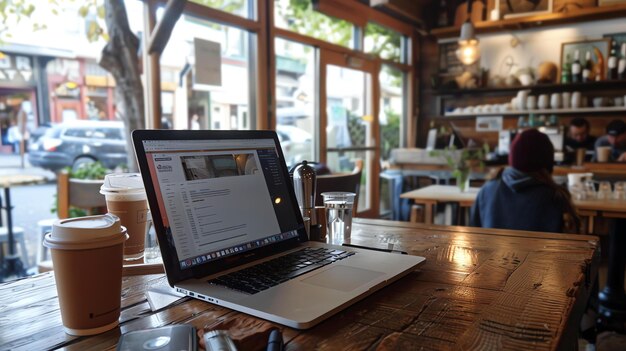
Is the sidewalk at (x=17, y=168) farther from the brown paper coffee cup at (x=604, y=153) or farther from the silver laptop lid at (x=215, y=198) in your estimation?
the brown paper coffee cup at (x=604, y=153)

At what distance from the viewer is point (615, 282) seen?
2.52m

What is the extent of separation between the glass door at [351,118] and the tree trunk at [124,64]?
1.93 meters

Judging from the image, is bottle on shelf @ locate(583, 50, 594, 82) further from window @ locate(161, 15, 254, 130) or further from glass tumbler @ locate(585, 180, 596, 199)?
window @ locate(161, 15, 254, 130)

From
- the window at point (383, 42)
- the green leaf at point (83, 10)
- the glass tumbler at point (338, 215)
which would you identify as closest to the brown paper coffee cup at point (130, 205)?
the glass tumbler at point (338, 215)

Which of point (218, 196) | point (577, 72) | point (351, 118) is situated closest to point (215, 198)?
point (218, 196)

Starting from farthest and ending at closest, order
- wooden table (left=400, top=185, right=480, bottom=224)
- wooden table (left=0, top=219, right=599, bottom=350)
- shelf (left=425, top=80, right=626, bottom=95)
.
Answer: shelf (left=425, top=80, right=626, bottom=95) < wooden table (left=400, top=185, right=480, bottom=224) < wooden table (left=0, top=219, right=599, bottom=350)

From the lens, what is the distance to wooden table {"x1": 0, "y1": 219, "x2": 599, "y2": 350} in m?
0.65

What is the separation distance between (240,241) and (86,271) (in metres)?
0.33

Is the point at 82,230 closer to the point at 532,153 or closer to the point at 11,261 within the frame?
the point at 532,153

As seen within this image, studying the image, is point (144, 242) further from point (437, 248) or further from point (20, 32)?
point (20, 32)

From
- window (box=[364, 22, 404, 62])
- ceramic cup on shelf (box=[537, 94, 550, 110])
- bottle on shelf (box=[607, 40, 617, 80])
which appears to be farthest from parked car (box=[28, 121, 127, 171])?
bottle on shelf (box=[607, 40, 617, 80])

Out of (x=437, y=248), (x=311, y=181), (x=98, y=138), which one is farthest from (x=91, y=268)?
(x=98, y=138)

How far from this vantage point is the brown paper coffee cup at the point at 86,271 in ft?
2.19

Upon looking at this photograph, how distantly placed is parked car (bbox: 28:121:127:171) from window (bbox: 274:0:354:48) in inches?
59.9
